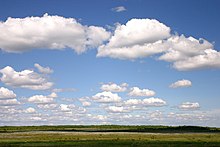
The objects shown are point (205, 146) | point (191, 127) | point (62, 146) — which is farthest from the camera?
point (191, 127)

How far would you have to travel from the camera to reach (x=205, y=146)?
54.8 metres

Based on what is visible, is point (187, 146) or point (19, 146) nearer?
point (187, 146)

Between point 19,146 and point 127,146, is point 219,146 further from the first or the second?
point 19,146

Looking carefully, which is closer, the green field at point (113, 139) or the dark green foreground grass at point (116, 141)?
the dark green foreground grass at point (116, 141)

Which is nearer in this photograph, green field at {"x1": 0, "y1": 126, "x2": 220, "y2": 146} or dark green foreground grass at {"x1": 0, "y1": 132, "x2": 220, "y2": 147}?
dark green foreground grass at {"x1": 0, "y1": 132, "x2": 220, "y2": 147}

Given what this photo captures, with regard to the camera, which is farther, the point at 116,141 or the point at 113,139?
the point at 113,139

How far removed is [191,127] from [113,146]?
300 feet

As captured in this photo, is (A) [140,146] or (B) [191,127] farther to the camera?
(B) [191,127]

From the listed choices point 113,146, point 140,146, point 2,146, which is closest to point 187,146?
point 140,146

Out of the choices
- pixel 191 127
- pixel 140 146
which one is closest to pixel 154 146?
pixel 140 146

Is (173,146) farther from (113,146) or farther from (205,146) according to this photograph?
(113,146)

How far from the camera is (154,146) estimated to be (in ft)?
186

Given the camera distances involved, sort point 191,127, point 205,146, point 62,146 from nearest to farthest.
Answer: point 205,146
point 62,146
point 191,127

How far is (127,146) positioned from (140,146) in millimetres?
2130
